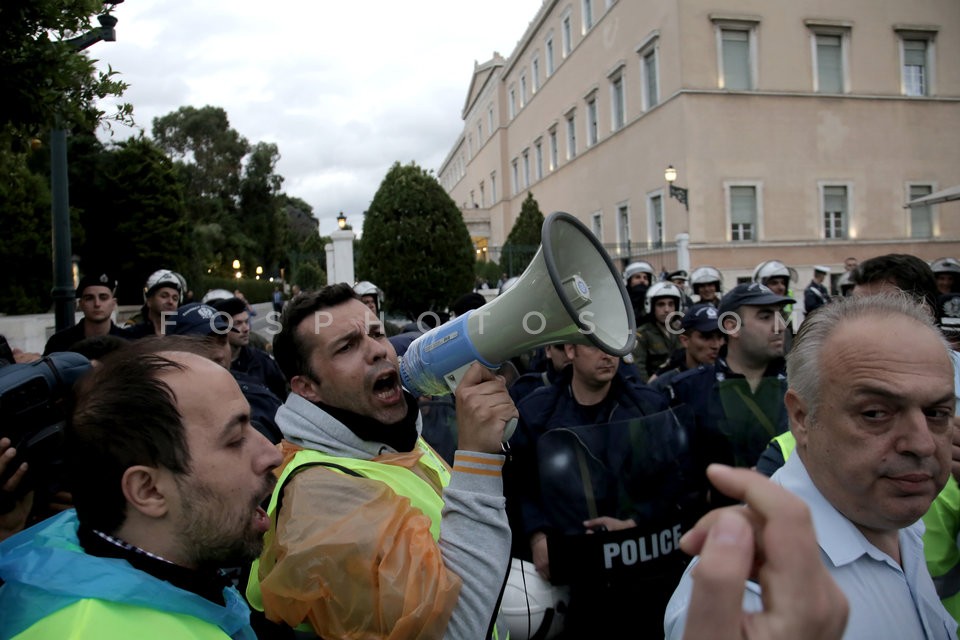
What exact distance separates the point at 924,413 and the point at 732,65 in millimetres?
24167

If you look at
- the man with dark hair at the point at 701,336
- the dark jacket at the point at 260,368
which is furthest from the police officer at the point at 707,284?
the dark jacket at the point at 260,368

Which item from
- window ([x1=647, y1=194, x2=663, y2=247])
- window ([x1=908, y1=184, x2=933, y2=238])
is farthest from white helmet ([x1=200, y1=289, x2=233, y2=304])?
window ([x1=908, y1=184, x2=933, y2=238])

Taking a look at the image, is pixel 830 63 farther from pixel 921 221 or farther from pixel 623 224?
pixel 623 224

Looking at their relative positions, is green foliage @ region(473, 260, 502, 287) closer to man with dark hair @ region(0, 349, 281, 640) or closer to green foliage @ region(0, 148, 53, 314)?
green foliage @ region(0, 148, 53, 314)

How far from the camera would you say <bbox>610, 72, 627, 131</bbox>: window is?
27467 mm

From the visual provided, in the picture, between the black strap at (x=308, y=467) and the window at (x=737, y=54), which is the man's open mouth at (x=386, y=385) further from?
the window at (x=737, y=54)

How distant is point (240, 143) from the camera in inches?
1914

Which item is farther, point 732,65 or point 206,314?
point 732,65

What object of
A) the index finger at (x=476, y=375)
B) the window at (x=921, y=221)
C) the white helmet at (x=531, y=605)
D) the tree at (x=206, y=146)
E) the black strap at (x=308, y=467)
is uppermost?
the tree at (x=206, y=146)

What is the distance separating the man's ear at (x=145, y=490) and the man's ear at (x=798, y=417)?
145cm

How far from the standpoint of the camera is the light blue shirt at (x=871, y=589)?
138 centimetres

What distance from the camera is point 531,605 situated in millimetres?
2443

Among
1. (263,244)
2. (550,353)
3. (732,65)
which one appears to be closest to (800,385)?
(550,353)

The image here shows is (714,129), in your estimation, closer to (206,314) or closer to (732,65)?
(732,65)
